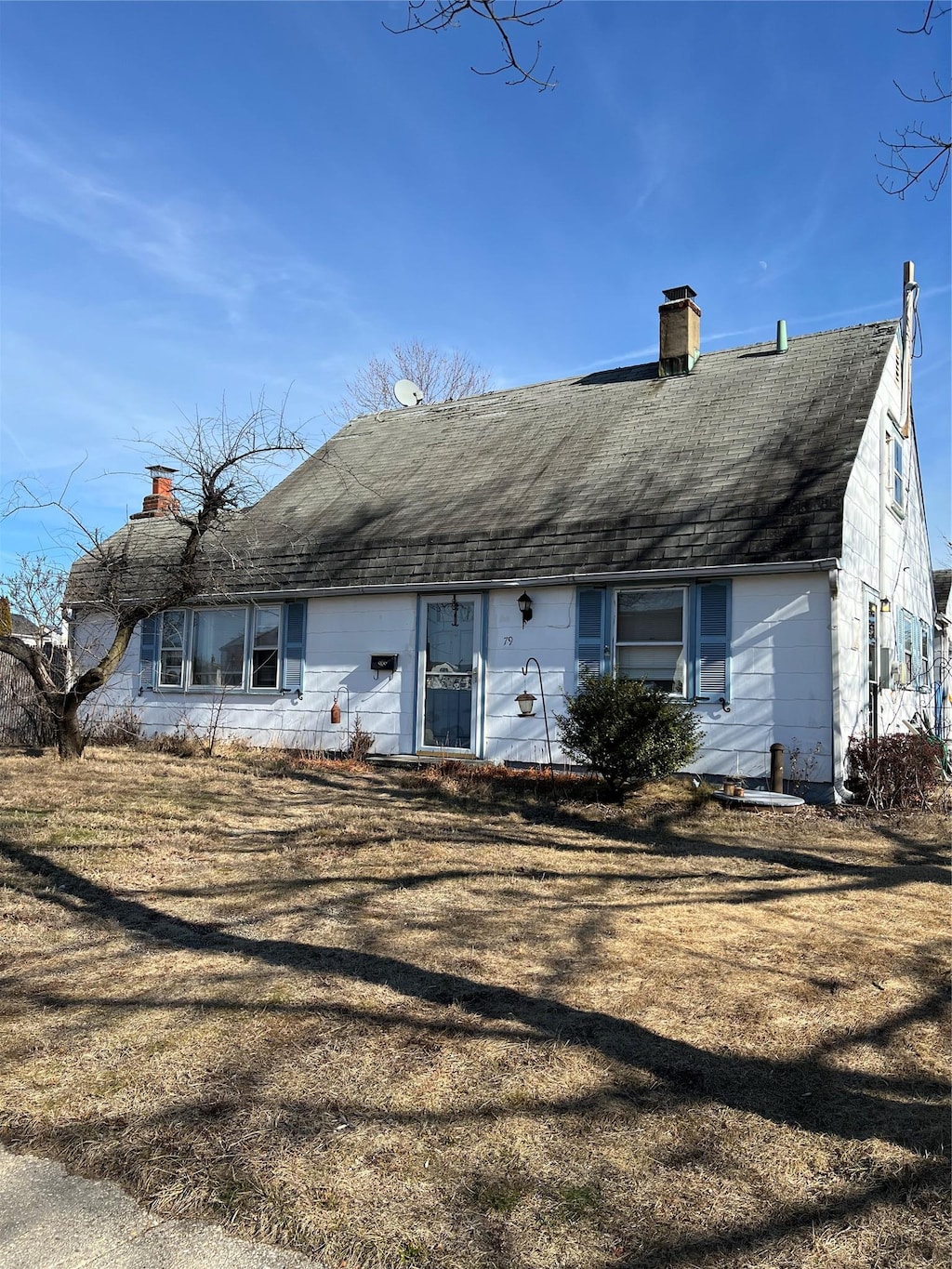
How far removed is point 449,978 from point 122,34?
9109 mm

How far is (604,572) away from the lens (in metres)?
11.4

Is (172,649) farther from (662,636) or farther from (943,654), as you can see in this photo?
(943,654)

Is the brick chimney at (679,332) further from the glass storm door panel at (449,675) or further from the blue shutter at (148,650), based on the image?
the blue shutter at (148,650)

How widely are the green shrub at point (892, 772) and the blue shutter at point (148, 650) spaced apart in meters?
11.8

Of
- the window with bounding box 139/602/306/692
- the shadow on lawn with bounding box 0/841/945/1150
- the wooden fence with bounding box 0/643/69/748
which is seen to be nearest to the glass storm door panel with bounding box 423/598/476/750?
the window with bounding box 139/602/306/692

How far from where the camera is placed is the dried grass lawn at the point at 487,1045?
2.40 meters

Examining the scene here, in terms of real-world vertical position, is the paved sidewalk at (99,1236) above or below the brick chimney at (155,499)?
below

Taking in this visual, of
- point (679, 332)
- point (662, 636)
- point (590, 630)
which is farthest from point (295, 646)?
point (679, 332)

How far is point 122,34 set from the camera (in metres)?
8.23

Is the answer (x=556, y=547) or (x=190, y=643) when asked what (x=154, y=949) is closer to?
(x=556, y=547)

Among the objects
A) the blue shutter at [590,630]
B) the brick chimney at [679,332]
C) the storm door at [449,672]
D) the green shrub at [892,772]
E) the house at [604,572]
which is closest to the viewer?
the green shrub at [892,772]

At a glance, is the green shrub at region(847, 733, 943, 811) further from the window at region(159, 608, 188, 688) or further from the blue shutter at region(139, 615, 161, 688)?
the blue shutter at region(139, 615, 161, 688)

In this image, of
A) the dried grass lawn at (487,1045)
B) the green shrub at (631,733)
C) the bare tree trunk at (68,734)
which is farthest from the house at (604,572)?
the dried grass lawn at (487,1045)

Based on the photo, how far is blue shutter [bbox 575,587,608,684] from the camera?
38.0 ft
